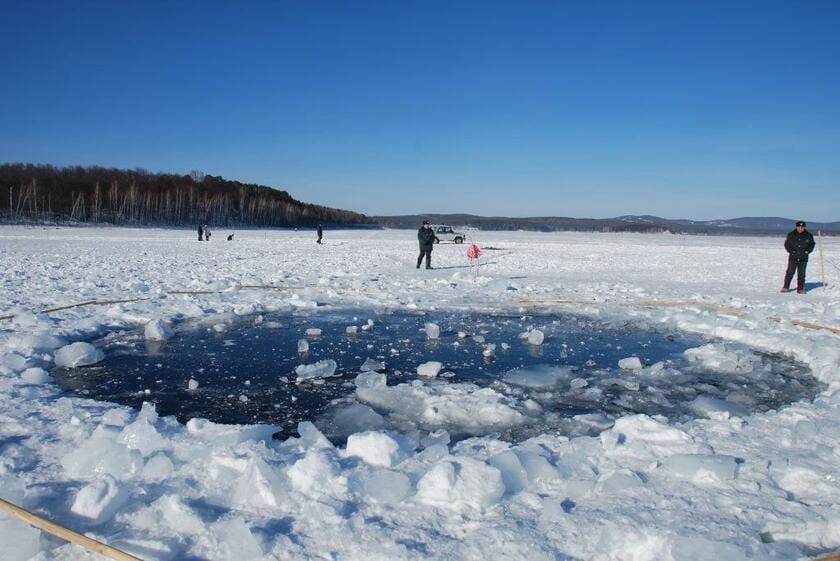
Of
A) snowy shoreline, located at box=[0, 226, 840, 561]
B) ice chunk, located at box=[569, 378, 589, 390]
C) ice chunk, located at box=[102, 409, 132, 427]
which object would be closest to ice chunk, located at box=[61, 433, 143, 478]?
snowy shoreline, located at box=[0, 226, 840, 561]

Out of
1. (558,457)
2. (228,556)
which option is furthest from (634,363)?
(228,556)

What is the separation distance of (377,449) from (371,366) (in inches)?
94.4

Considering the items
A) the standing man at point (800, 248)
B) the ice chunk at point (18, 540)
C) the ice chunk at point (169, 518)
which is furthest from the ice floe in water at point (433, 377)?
the standing man at point (800, 248)

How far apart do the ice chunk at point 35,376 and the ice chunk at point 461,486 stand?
150 inches

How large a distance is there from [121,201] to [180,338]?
9473cm

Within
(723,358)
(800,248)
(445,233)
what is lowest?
(723,358)

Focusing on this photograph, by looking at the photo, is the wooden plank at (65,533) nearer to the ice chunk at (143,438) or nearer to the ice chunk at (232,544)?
the ice chunk at (232,544)

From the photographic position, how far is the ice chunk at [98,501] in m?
2.64

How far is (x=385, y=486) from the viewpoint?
2.94 meters

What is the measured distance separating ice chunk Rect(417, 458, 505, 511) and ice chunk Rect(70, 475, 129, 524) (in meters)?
1.50

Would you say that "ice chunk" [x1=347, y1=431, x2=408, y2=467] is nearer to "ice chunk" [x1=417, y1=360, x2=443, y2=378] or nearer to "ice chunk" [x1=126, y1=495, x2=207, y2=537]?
"ice chunk" [x1=126, y1=495, x2=207, y2=537]

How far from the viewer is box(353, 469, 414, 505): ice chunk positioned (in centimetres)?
288

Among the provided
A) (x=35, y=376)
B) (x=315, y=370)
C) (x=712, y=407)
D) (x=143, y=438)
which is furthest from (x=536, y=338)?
(x=35, y=376)

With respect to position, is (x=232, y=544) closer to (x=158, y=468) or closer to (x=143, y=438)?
(x=158, y=468)
